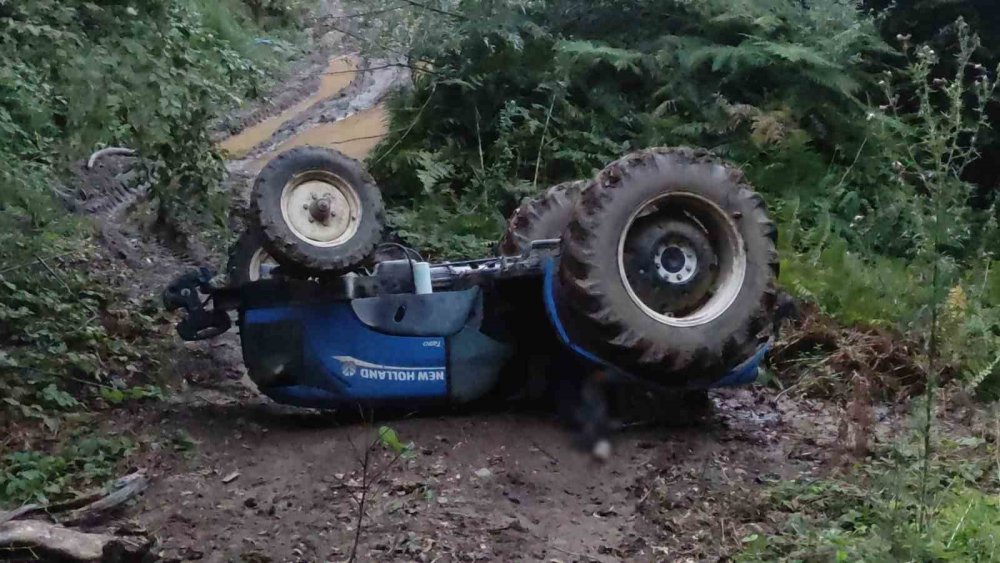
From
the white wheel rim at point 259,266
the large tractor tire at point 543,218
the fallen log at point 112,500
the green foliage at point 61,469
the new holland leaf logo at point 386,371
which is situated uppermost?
the large tractor tire at point 543,218

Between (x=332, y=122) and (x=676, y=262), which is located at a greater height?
(x=332, y=122)

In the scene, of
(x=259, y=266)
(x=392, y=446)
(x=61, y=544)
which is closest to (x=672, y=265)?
(x=392, y=446)

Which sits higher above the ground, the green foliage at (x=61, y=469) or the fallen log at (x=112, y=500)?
the green foliage at (x=61, y=469)

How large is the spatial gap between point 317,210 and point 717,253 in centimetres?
169

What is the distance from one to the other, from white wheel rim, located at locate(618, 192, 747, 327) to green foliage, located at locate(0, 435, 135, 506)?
85.1 inches

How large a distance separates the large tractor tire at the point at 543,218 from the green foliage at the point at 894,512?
1840mm

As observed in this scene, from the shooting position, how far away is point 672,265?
4254 millimetres

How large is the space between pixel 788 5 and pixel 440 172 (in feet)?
10.8

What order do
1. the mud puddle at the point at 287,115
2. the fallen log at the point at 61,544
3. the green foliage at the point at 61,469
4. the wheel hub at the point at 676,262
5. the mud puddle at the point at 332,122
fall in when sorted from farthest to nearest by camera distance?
1. the mud puddle at the point at 287,115
2. the mud puddle at the point at 332,122
3. the wheel hub at the point at 676,262
4. the green foliage at the point at 61,469
5. the fallen log at the point at 61,544

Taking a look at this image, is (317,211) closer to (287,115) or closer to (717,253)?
(717,253)

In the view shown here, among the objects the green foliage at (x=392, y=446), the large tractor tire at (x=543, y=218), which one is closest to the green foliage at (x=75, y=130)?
the green foliage at (x=392, y=446)

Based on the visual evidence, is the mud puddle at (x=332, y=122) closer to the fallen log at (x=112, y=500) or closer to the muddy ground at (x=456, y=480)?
the muddy ground at (x=456, y=480)

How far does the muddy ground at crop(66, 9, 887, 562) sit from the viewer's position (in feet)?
11.1

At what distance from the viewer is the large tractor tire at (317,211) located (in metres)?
4.07
